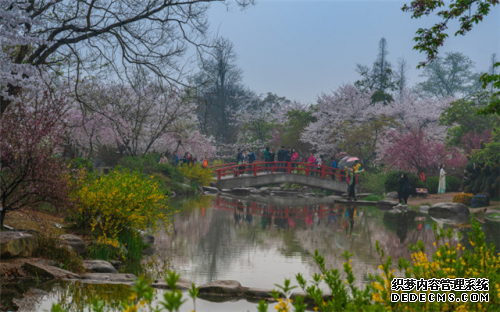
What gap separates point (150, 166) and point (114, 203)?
19.6 metres

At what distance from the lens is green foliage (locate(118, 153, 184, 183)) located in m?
29.4

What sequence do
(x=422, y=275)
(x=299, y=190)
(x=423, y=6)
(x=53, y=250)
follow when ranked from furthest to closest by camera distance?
(x=299, y=190) → (x=423, y=6) → (x=53, y=250) → (x=422, y=275)

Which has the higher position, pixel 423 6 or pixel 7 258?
pixel 423 6

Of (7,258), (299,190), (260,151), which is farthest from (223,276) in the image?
(260,151)

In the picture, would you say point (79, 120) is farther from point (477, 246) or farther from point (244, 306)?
point (477, 246)

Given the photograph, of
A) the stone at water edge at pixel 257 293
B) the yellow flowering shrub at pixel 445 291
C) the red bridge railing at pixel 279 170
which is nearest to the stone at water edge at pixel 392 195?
the red bridge railing at pixel 279 170

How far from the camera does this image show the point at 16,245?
27.6ft

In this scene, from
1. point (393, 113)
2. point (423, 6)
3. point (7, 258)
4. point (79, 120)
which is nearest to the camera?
point (7, 258)

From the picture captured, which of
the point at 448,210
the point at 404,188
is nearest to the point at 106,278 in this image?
the point at 448,210

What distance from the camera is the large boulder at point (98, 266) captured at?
9.30m

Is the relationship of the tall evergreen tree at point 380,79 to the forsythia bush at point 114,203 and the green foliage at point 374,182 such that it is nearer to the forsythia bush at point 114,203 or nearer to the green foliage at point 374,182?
the green foliage at point 374,182

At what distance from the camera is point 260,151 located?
5719cm

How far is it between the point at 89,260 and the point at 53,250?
2.69 feet

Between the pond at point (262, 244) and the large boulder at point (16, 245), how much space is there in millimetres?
1021
